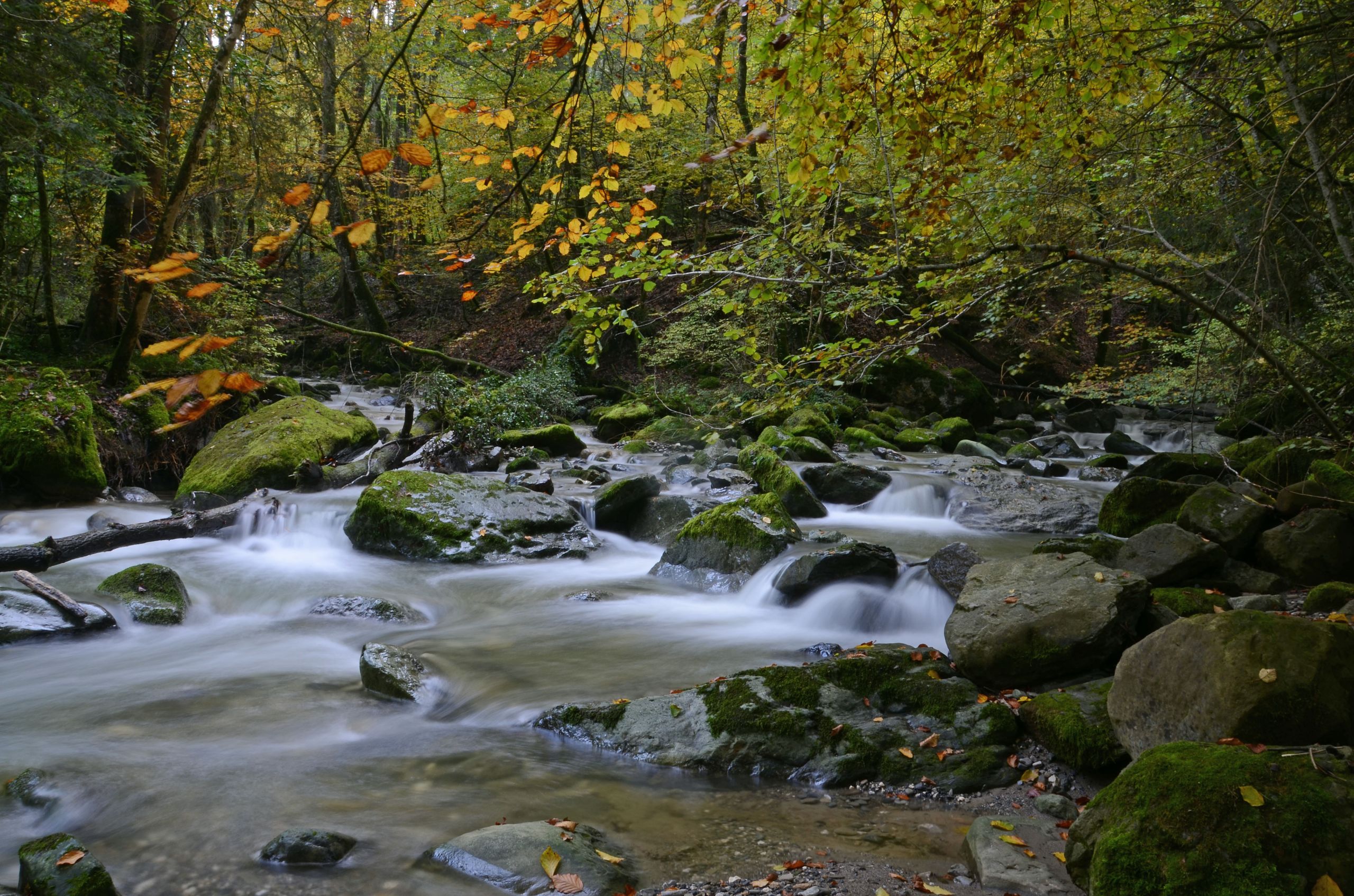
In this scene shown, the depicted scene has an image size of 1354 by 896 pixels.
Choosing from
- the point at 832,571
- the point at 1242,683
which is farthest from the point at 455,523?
the point at 1242,683

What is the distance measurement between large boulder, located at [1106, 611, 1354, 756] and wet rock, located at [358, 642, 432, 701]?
13.6 ft

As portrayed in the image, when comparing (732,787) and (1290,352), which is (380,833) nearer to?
(732,787)

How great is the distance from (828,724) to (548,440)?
9.72 metres

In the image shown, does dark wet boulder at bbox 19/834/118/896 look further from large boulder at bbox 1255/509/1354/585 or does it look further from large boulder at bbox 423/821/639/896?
large boulder at bbox 1255/509/1354/585

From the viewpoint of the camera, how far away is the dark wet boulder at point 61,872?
9.04 feet

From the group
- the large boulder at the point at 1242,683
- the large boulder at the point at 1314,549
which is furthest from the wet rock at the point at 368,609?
the large boulder at the point at 1314,549

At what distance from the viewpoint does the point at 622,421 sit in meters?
15.8

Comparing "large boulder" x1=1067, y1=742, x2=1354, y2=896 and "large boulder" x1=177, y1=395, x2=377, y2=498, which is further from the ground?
"large boulder" x1=177, y1=395, x2=377, y2=498

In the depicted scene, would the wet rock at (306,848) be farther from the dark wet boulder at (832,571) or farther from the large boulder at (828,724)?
the dark wet boulder at (832,571)

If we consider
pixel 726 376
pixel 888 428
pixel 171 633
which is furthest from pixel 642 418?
pixel 171 633

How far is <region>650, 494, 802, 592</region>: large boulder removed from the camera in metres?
7.59

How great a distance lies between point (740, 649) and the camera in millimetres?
6023

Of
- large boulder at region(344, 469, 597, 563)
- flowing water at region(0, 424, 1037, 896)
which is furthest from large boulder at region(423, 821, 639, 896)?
large boulder at region(344, 469, 597, 563)

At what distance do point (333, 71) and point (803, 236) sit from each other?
1034cm
